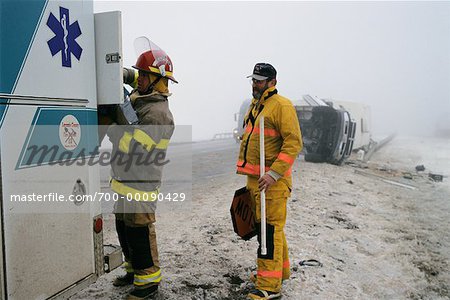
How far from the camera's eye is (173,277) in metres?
4.09

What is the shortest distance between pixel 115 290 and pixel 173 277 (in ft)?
2.11

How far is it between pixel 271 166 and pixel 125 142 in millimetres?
1395

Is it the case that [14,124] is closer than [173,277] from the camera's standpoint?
Yes

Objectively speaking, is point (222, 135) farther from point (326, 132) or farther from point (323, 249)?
point (323, 249)

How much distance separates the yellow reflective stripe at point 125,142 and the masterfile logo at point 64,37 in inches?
30.6

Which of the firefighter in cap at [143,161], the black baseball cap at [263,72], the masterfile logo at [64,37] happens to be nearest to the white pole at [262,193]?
the black baseball cap at [263,72]

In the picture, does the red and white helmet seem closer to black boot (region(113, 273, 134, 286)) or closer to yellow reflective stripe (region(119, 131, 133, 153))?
yellow reflective stripe (region(119, 131, 133, 153))

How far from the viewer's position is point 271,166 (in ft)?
11.6

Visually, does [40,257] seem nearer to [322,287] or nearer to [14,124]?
[14,124]

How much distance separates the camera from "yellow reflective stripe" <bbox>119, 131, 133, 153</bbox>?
322 cm

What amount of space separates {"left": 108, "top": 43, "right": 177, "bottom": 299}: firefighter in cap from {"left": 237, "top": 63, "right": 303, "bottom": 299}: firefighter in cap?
0.91 metres

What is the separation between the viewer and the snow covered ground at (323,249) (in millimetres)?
3955

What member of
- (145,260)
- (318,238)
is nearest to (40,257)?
(145,260)

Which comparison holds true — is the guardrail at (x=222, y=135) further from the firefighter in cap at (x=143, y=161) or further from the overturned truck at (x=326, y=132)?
the firefighter in cap at (x=143, y=161)
